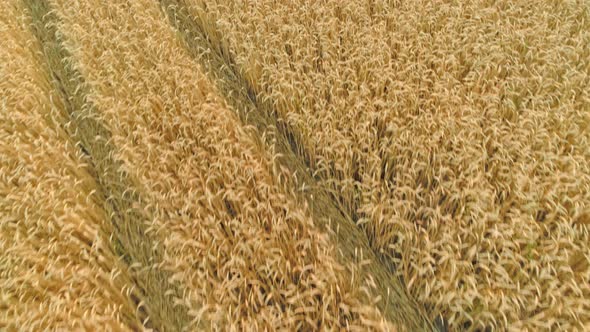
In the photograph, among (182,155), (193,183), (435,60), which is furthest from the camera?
(435,60)

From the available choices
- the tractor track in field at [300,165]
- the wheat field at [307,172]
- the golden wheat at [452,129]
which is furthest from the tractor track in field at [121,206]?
the golden wheat at [452,129]

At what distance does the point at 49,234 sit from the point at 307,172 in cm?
164

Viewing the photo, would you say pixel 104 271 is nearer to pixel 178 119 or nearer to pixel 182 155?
pixel 182 155

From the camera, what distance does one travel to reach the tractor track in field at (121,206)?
8.29ft

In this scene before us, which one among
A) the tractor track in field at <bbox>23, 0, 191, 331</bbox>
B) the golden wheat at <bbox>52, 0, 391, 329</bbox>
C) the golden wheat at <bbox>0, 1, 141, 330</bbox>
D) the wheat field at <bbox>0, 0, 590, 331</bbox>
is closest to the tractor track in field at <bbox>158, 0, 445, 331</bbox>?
the wheat field at <bbox>0, 0, 590, 331</bbox>

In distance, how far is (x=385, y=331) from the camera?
2.10 metres

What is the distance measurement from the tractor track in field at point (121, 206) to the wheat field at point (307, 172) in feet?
0.05

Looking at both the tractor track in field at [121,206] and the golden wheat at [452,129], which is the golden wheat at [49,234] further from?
the golden wheat at [452,129]

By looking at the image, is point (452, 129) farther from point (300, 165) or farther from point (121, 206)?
point (121, 206)

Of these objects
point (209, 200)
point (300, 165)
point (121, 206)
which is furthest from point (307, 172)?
point (121, 206)

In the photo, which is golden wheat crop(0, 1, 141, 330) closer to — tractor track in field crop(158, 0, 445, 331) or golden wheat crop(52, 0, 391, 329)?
golden wheat crop(52, 0, 391, 329)

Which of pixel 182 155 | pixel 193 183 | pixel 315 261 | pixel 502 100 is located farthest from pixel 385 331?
pixel 502 100

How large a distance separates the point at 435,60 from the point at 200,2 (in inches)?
96.3

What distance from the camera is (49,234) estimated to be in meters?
2.78
